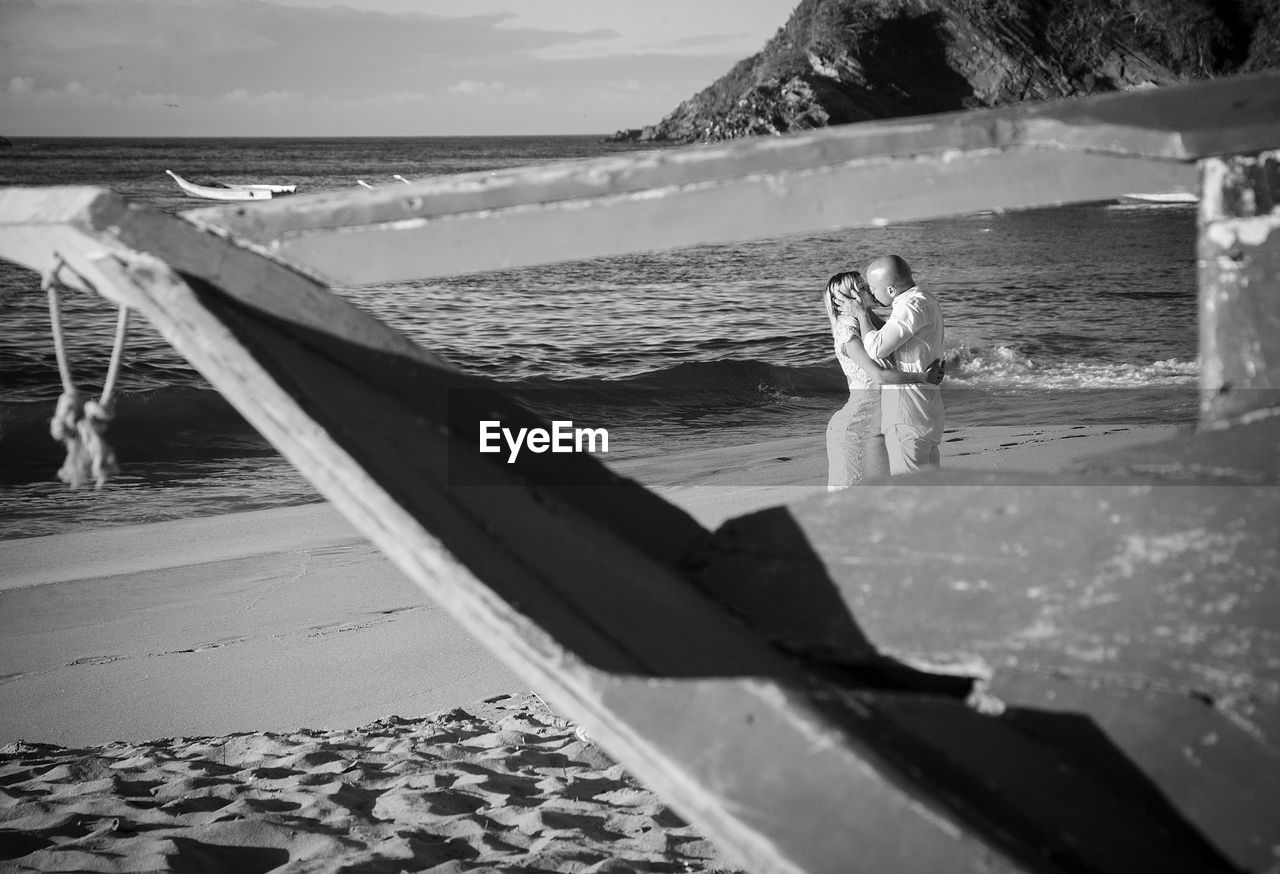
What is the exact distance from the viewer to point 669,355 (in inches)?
658

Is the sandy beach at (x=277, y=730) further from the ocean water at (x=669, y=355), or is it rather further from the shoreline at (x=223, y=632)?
the ocean water at (x=669, y=355)

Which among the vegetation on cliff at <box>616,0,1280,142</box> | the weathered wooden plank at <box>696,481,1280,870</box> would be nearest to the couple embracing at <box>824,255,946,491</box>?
the weathered wooden plank at <box>696,481,1280,870</box>

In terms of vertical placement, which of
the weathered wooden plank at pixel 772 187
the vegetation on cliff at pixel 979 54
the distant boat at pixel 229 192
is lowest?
the weathered wooden plank at pixel 772 187

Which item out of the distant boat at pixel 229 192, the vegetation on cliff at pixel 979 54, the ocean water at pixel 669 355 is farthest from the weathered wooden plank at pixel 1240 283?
the vegetation on cliff at pixel 979 54

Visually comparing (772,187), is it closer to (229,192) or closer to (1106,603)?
(1106,603)

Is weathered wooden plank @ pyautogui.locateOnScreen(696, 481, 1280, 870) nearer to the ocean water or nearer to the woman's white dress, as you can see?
the woman's white dress

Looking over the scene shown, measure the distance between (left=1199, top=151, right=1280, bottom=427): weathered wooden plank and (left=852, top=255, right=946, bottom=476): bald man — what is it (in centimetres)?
350

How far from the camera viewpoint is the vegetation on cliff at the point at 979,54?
265 feet

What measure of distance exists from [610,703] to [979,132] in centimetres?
83

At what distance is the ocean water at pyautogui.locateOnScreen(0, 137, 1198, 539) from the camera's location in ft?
34.6

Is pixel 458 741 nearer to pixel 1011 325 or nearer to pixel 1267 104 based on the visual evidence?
pixel 1267 104

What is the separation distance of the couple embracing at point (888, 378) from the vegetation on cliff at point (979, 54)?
7986cm

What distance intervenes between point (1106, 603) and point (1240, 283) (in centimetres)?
43

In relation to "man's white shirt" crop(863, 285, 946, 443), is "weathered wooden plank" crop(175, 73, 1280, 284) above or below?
above
